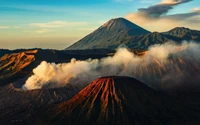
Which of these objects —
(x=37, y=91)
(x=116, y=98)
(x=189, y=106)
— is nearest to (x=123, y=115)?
(x=116, y=98)

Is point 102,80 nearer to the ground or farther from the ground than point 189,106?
farther from the ground

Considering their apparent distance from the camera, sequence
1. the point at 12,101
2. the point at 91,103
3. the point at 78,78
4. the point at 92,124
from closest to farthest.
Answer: the point at 92,124 → the point at 91,103 → the point at 12,101 → the point at 78,78

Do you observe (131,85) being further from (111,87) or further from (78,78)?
(78,78)

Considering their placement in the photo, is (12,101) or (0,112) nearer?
(0,112)

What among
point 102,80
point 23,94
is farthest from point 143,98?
point 23,94

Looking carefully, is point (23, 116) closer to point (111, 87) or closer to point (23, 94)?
point (23, 94)

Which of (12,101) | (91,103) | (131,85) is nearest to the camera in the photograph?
(91,103)
